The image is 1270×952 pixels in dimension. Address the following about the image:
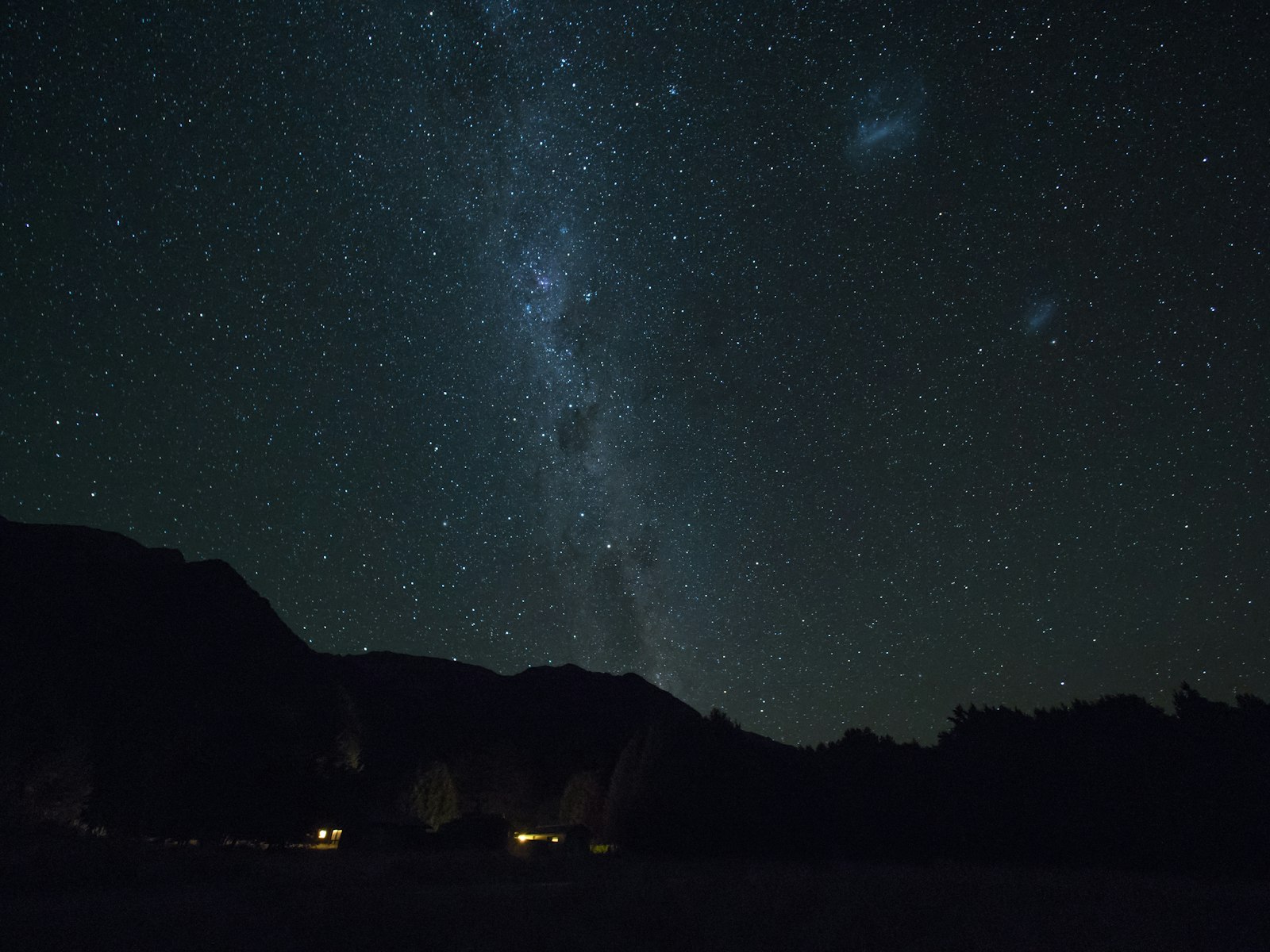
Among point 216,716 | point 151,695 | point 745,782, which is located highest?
point 151,695

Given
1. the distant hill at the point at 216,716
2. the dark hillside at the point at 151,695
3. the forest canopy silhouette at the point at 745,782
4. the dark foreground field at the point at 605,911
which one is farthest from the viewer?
the distant hill at the point at 216,716

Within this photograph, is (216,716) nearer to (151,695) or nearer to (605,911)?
(151,695)

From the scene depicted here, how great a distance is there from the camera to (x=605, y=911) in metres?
10.0

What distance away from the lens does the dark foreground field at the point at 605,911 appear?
27.9ft

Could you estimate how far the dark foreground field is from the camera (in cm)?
850

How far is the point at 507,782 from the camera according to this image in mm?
67438

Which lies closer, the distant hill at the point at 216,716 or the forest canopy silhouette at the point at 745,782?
the forest canopy silhouette at the point at 745,782

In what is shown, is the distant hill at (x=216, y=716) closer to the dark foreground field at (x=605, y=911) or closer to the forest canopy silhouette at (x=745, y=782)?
the forest canopy silhouette at (x=745, y=782)

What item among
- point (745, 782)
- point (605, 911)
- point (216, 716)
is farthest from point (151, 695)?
point (605, 911)

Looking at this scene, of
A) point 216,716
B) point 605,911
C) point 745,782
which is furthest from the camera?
point 216,716

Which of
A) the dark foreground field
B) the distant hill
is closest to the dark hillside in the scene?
the distant hill

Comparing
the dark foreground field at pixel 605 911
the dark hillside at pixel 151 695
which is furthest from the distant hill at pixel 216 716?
the dark foreground field at pixel 605 911

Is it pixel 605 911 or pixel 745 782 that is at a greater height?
pixel 745 782

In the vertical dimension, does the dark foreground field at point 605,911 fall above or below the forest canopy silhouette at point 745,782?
below
